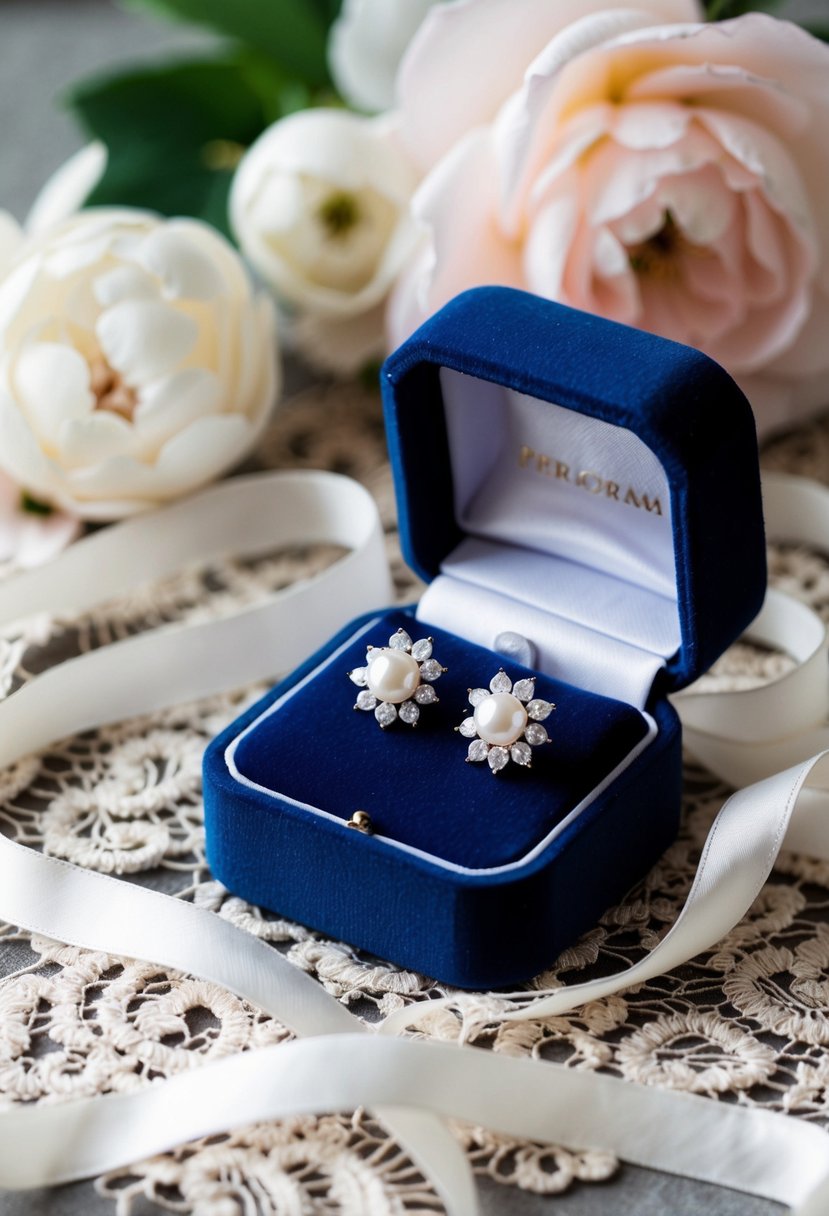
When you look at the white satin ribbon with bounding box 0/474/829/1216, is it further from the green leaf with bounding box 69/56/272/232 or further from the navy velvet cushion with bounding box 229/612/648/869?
the green leaf with bounding box 69/56/272/232

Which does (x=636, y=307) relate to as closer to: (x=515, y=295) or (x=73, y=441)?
(x=515, y=295)

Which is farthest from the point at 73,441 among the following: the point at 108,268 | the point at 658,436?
the point at 658,436

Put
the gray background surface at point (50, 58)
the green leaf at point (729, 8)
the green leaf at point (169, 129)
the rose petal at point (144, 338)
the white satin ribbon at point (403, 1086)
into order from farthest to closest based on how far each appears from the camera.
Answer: the gray background surface at point (50, 58) → the green leaf at point (169, 129) → the green leaf at point (729, 8) → the rose petal at point (144, 338) → the white satin ribbon at point (403, 1086)

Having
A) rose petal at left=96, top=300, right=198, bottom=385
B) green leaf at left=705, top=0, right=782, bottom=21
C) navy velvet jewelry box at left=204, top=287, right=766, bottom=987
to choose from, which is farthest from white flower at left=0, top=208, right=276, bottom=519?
green leaf at left=705, top=0, right=782, bottom=21

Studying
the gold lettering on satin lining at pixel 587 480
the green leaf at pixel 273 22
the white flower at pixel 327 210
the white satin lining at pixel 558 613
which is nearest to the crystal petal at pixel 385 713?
the white satin lining at pixel 558 613

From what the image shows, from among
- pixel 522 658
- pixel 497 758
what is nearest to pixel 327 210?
pixel 522 658

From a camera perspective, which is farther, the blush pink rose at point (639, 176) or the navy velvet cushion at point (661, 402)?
the blush pink rose at point (639, 176)

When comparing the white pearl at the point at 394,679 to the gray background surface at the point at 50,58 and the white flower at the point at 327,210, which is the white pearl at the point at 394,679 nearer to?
the white flower at the point at 327,210
